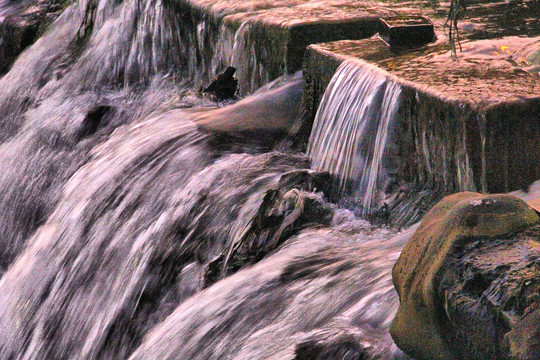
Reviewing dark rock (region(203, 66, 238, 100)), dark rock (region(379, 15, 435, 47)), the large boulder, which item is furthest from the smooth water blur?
dark rock (region(203, 66, 238, 100))

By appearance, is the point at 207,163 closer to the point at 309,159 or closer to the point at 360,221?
the point at 309,159

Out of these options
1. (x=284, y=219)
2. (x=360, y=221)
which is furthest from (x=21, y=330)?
(x=360, y=221)

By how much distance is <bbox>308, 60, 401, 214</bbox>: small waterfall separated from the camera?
3732 mm

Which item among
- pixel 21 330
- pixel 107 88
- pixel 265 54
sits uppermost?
pixel 265 54

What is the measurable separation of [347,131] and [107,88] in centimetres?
374

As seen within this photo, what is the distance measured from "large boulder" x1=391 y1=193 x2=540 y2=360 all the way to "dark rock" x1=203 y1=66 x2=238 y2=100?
337 centimetres

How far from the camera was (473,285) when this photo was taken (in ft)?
6.87

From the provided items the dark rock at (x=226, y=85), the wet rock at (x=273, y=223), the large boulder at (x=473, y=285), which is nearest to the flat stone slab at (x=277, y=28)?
the dark rock at (x=226, y=85)

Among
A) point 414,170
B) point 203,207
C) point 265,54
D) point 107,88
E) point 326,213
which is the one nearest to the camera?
point 414,170

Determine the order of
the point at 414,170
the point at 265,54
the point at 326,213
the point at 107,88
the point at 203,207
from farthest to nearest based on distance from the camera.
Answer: the point at 107,88 < the point at 265,54 < the point at 203,207 < the point at 326,213 < the point at 414,170

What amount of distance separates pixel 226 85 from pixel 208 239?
1.85 m

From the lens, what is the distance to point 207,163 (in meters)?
4.45

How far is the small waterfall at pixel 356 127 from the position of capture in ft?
12.2

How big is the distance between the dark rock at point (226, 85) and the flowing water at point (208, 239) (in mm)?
343
